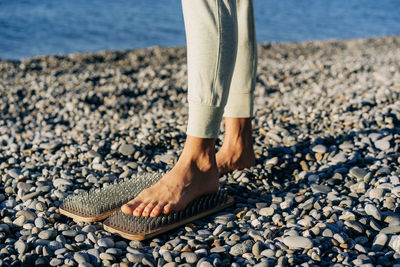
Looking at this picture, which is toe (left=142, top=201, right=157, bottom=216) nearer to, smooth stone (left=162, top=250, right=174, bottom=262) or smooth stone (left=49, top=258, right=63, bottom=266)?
smooth stone (left=162, top=250, right=174, bottom=262)

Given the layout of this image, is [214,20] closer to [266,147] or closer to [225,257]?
[225,257]

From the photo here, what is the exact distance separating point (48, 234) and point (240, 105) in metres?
1.41

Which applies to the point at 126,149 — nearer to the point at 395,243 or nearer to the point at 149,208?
the point at 149,208

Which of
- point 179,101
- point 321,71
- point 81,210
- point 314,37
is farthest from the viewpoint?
point 314,37

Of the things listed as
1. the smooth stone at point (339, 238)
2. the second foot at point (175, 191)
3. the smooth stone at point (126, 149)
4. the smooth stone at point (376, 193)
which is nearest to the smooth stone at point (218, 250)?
the second foot at point (175, 191)

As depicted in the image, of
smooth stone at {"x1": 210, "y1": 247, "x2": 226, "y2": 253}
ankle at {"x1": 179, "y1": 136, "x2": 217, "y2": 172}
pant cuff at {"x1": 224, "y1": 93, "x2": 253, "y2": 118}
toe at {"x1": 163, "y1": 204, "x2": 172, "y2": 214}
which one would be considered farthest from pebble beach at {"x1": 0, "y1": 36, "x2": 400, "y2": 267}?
pant cuff at {"x1": 224, "y1": 93, "x2": 253, "y2": 118}

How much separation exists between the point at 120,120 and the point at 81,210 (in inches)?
117

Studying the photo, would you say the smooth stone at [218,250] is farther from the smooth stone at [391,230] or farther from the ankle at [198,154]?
the smooth stone at [391,230]

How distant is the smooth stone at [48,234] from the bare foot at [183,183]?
39cm

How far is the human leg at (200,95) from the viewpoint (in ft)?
7.36

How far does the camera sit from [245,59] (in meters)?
2.88

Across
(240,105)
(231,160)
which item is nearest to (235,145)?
(231,160)

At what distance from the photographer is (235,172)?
9.86 ft

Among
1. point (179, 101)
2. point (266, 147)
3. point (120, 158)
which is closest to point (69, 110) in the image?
point (179, 101)
